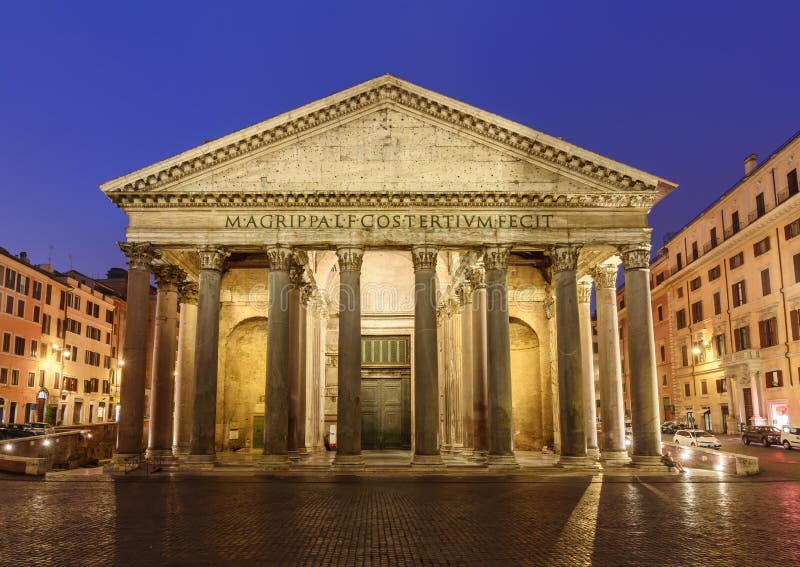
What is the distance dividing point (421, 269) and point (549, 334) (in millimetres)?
9991

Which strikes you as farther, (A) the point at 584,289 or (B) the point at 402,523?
(A) the point at 584,289

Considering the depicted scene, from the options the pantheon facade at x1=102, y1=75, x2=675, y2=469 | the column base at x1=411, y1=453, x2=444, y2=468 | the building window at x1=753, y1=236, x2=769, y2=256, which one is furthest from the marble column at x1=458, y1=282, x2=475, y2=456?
the building window at x1=753, y1=236, x2=769, y2=256

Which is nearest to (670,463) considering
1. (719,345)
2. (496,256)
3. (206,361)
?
(496,256)

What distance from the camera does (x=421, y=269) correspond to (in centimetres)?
2336

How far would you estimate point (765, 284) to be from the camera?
43.4 m

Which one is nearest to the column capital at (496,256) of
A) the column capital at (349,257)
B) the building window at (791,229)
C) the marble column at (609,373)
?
the column capital at (349,257)

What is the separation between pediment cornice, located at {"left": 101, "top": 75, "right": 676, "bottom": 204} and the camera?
23.3m

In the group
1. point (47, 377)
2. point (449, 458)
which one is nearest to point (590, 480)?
point (449, 458)

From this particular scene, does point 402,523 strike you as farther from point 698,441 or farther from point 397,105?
point 698,441

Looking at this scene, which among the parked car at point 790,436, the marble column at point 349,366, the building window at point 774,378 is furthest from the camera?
the building window at point 774,378

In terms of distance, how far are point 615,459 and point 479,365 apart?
5553 millimetres

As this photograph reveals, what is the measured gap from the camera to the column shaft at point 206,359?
22.6 m

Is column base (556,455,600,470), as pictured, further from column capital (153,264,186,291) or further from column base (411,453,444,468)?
column capital (153,264,186,291)

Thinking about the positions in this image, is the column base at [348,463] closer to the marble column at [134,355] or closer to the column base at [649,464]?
the marble column at [134,355]
